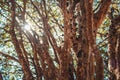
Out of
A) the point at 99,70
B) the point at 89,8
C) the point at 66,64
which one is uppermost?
the point at 89,8

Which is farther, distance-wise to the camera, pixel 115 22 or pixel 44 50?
pixel 115 22

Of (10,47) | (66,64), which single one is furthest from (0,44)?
(66,64)

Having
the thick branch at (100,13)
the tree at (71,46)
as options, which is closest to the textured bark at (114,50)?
the tree at (71,46)

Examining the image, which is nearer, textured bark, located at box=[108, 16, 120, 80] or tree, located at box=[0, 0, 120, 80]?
tree, located at box=[0, 0, 120, 80]

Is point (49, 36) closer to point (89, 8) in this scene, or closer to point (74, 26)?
point (74, 26)

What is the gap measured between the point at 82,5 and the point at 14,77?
21.6 ft

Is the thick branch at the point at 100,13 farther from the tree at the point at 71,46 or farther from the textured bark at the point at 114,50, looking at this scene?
the textured bark at the point at 114,50

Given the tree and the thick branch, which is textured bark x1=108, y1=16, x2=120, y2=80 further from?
the thick branch

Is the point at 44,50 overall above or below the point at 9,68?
above

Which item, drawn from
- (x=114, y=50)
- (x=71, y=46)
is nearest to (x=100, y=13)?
(x=71, y=46)

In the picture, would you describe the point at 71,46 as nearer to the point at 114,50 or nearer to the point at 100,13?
the point at 100,13

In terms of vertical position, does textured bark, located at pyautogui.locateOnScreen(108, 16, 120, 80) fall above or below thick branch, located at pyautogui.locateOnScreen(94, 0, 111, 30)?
below

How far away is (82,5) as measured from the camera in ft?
16.5

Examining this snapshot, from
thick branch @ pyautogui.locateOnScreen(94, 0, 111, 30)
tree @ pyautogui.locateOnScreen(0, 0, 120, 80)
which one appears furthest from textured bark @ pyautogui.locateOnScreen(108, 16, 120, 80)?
thick branch @ pyautogui.locateOnScreen(94, 0, 111, 30)
